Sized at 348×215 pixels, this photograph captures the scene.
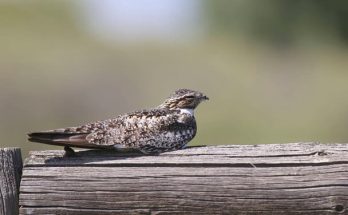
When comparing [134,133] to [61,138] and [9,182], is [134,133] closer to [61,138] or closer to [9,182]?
[61,138]

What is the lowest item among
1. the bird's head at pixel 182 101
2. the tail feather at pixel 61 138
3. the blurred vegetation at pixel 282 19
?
the tail feather at pixel 61 138

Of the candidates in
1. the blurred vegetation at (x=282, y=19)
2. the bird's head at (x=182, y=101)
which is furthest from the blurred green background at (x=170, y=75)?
the bird's head at (x=182, y=101)

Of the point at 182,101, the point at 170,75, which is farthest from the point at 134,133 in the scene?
the point at 170,75

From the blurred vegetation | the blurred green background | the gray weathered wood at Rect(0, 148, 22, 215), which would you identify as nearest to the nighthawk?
the gray weathered wood at Rect(0, 148, 22, 215)

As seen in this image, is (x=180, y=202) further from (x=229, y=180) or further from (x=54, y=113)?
(x=54, y=113)

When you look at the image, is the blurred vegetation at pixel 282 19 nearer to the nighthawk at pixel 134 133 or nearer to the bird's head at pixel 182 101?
the bird's head at pixel 182 101
